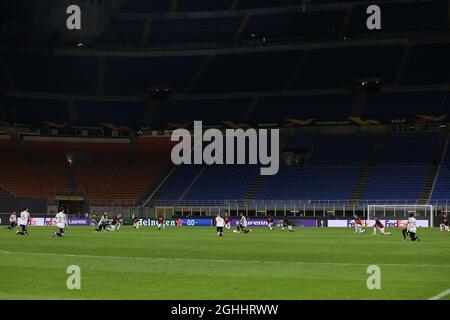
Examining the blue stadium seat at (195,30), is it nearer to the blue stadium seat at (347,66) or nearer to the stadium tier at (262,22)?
the stadium tier at (262,22)

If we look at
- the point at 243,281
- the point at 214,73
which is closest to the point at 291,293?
the point at 243,281

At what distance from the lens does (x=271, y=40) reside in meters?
88.0

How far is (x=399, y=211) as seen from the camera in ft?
227

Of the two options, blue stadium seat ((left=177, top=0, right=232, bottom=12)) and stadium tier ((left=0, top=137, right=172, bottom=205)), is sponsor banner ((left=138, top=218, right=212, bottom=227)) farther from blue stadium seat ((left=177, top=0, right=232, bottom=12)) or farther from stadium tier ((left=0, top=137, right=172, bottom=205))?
blue stadium seat ((left=177, top=0, right=232, bottom=12))

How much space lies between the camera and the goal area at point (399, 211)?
67.4 m

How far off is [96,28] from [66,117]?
11861 mm

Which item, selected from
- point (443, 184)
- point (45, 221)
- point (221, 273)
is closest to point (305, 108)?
point (443, 184)

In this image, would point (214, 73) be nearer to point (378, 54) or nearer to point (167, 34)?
point (167, 34)

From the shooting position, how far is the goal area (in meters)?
67.4

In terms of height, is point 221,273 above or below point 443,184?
below

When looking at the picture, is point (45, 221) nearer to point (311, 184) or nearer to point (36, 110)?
point (36, 110)

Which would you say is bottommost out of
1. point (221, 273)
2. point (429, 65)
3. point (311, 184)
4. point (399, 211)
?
point (221, 273)

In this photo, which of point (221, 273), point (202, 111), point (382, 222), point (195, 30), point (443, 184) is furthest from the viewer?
point (195, 30)

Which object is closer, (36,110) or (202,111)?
(36,110)
